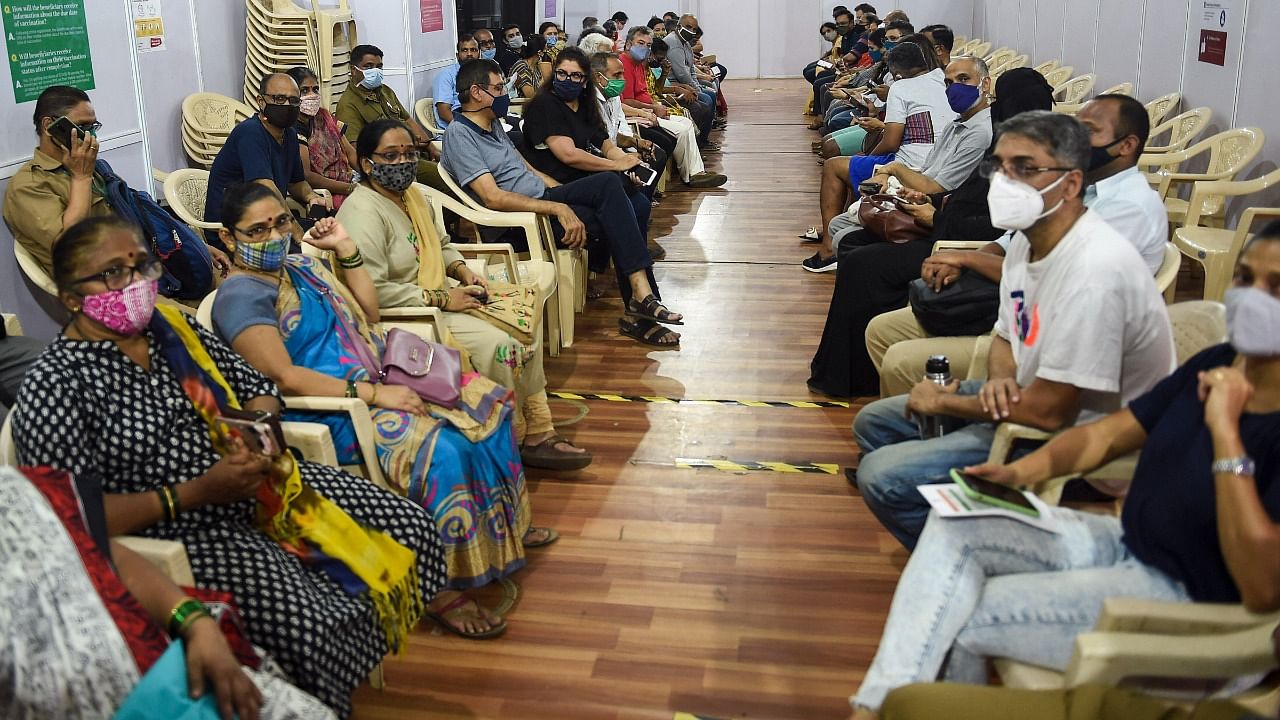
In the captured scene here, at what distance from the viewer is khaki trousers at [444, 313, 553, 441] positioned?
3588 mm

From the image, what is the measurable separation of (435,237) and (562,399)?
3.06 feet

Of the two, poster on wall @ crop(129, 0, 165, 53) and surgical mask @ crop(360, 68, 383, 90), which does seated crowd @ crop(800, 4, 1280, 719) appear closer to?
poster on wall @ crop(129, 0, 165, 53)

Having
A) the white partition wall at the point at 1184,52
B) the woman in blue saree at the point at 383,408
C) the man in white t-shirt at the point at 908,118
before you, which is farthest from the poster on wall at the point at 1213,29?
the woman in blue saree at the point at 383,408

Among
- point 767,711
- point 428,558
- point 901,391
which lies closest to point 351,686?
point 428,558

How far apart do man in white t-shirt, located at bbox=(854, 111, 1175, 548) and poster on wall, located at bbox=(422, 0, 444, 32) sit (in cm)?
699

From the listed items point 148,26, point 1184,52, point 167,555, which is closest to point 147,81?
point 148,26

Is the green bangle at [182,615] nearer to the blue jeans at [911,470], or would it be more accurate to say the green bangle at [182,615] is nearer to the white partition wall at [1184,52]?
the blue jeans at [911,470]

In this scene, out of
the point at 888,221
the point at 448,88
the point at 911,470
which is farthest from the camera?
the point at 448,88

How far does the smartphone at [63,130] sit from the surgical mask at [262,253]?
1.77 meters

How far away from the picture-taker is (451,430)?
9.54 ft

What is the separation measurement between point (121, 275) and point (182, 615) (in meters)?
0.71

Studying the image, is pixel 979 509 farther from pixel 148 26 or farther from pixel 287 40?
pixel 287 40

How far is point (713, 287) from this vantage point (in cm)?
607

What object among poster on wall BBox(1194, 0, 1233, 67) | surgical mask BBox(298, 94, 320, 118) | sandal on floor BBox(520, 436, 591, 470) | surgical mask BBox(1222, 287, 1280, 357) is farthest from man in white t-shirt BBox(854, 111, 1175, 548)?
poster on wall BBox(1194, 0, 1233, 67)
